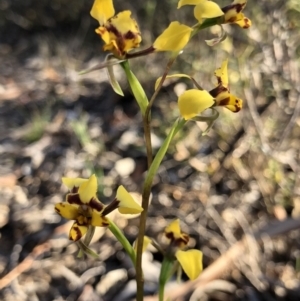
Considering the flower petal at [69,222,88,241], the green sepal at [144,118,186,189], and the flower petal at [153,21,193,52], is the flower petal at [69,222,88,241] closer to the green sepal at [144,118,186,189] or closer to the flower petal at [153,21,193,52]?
the green sepal at [144,118,186,189]

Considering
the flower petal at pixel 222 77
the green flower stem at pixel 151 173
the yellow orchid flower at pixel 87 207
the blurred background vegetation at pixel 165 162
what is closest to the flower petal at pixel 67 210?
the yellow orchid flower at pixel 87 207

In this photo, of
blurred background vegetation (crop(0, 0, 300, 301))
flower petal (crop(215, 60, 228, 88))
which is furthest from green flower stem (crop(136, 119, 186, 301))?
blurred background vegetation (crop(0, 0, 300, 301))

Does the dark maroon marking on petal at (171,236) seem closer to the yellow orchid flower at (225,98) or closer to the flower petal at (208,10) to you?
the yellow orchid flower at (225,98)

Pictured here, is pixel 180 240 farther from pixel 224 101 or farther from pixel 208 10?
pixel 208 10

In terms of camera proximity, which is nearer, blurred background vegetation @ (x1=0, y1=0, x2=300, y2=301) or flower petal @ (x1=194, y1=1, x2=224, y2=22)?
flower petal @ (x1=194, y1=1, x2=224, y2=22)

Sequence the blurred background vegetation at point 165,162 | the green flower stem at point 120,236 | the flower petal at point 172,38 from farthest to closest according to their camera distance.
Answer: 1. the blurred background vegetation at point 165,162
2. the green flower stem at point 120,236
3. the flower petal at point 172,38

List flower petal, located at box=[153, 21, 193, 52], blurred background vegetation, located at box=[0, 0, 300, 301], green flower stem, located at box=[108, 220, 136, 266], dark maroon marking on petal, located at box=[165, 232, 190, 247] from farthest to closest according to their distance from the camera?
blurred background vegetation, located at box=[0, 0, 300, 301] < dark maroon marking on petal, located at box=[165, 232, 190, 247] < green flower stem, located at box=[108, 220, 136, 266] < flower petal, located at box=[153, 21, 193, 52]
